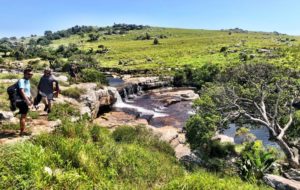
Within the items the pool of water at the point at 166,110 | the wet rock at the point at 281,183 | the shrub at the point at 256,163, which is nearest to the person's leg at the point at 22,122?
the wet rock at the point at 281,183

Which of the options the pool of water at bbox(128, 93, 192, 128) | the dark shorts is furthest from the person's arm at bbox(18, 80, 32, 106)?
the pool of water at bbox(128, 93, 192, 128)

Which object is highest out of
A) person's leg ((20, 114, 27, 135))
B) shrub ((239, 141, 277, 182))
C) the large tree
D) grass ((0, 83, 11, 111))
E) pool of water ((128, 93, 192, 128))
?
person's leg ((20, 114, 27, 135))

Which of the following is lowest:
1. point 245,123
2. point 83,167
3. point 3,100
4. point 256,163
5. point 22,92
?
point 256,163

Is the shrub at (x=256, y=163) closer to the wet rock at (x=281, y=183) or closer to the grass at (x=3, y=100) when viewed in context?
the wet rock at (x=281, y=183)

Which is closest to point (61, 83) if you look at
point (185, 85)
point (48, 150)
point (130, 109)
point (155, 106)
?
point (130, 109)

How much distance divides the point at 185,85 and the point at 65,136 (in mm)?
58170

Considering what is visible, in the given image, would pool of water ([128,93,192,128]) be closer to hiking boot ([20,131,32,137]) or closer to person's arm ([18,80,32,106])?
hiking boot ([20,131,32,137])

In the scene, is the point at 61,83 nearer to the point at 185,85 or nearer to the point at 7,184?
the point at 7,184

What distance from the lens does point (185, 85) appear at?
7150cm

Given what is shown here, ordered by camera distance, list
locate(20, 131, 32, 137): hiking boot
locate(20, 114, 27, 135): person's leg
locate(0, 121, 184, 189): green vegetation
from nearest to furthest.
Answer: locate(0, 121, 184, 189): green vegetation < locate(20, 114, 27, 135): person's leg < locate(20, 131, 32, 137): hiking boot

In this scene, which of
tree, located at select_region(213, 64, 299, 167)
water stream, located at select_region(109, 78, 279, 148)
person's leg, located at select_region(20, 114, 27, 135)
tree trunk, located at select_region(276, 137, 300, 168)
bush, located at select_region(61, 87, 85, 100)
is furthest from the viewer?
water stream, located at select_region(109, 78, 279, 148)

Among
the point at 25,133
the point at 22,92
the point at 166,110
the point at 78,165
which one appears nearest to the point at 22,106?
the point at 22,92

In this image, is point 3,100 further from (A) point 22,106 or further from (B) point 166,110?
(B) point 166,110

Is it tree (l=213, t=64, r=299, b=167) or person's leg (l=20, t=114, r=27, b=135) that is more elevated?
person's leg (l=20, t=114, r=27, b=135)
